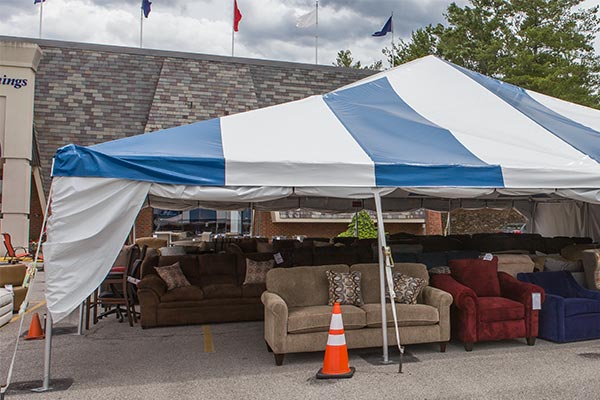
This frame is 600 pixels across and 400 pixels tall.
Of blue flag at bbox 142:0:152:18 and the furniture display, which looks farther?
blue flag at bbox 142:0:152:18

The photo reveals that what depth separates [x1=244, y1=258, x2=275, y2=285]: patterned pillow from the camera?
8656mm

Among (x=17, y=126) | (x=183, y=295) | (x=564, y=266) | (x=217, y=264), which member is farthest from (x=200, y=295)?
(x=17, y=126)

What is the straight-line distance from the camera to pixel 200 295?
26.5 feet

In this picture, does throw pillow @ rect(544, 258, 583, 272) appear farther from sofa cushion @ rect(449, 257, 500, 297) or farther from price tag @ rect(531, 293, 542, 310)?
price tag @ rect(531, 293, 542, 310)

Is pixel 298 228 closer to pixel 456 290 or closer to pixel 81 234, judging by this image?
pixel 456 290

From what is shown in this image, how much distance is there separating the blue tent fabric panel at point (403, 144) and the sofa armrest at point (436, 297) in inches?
54.1

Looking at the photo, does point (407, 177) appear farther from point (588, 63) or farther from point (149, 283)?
point (588, 63)

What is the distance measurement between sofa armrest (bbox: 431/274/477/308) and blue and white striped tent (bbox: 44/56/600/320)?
3.75 ft

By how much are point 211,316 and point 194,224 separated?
42.5 feet

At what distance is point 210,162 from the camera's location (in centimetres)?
561

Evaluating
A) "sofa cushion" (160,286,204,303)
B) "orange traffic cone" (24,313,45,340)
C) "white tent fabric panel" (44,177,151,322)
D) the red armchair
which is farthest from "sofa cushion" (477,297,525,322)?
"orange traffic cone" (24,313,45,340)

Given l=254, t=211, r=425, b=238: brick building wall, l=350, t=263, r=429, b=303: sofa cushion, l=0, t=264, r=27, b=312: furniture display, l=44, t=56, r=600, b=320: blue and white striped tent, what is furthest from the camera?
l=254, t=211, r=425, b=238: brick building wall

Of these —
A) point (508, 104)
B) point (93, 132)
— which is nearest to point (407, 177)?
point (508, 104)

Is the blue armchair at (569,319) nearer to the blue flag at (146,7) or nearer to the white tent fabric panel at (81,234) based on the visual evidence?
the white tent fabric panel at (81,234)
